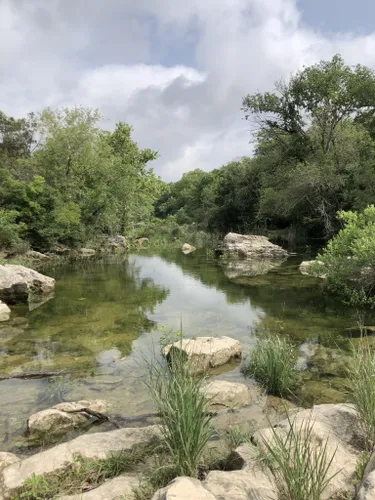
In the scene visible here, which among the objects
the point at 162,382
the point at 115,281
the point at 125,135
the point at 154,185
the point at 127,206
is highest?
the point at 125,135

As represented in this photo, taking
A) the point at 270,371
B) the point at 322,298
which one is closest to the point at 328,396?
the point at 270,371

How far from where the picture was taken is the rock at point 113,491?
283 cm

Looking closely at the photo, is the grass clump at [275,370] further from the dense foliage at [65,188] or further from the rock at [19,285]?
the dense foliage at [65,188]

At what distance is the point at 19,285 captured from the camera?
37.6 ft

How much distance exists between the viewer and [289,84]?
25.4 m

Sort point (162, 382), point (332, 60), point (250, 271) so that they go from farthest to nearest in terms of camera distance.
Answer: point (332, 60)
point (250, 271)
point (162, 382)

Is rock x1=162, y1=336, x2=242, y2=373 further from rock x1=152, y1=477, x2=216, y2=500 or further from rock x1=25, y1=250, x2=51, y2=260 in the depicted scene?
rock x1=25, y1=250, x2=51, y2=260

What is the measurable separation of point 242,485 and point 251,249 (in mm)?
21491

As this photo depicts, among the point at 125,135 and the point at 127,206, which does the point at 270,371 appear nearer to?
the point at 127,206

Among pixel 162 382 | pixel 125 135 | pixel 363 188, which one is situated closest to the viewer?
pixel 162 382

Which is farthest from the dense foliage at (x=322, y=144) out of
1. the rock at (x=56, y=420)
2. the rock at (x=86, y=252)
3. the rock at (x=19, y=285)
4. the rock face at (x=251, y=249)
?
the rock at (x=56, y=420)

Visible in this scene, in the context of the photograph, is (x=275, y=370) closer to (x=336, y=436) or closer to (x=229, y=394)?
(x=229, y=394)

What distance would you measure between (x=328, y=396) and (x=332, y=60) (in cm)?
2519

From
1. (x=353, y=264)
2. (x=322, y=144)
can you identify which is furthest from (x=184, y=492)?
(x=322, y=144)
